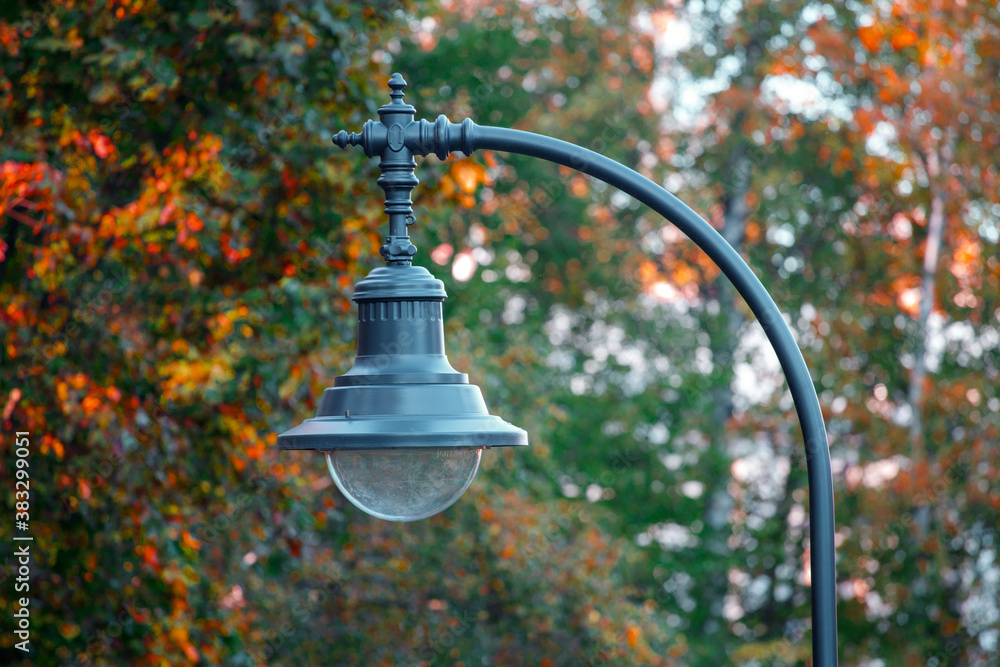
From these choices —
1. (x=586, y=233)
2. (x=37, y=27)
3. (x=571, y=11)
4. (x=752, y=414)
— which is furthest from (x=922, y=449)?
(x=37, y=27)

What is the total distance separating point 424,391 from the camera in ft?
6.16

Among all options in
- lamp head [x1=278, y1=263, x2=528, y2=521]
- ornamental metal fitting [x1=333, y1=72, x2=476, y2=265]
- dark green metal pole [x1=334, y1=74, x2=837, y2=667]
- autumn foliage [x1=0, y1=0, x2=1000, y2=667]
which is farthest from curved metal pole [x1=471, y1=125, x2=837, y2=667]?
autumn foliage [x1=0, y1=0, x2=1000, y2=667]

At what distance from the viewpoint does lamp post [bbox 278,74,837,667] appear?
1.83m

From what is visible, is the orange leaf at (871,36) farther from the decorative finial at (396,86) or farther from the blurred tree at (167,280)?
the decorative finial at (396,86)

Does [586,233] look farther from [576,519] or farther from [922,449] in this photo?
[922,449]

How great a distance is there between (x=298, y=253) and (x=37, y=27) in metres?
1.52

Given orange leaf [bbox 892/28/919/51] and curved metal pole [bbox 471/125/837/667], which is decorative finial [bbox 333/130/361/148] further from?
orange leaf [bbox 892/28/919/51]

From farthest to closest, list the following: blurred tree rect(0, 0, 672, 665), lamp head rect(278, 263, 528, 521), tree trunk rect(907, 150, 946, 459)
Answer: tree trunk rect(907, 150, 946, 459) → blurred tree rect(0, 0, 672, 665) → lamp head rect(278, 263, 528, 521)

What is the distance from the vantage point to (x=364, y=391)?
1.88m

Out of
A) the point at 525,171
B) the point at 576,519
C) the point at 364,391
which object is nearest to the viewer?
the point at 364,391

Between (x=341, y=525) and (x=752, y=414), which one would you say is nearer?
(x=341, y=525)

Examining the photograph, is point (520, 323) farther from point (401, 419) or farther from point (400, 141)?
point (401, 419)

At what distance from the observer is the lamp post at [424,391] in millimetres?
1830

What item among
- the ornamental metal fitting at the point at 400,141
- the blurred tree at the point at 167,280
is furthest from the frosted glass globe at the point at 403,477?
the blurred tree at the point at 167,280
